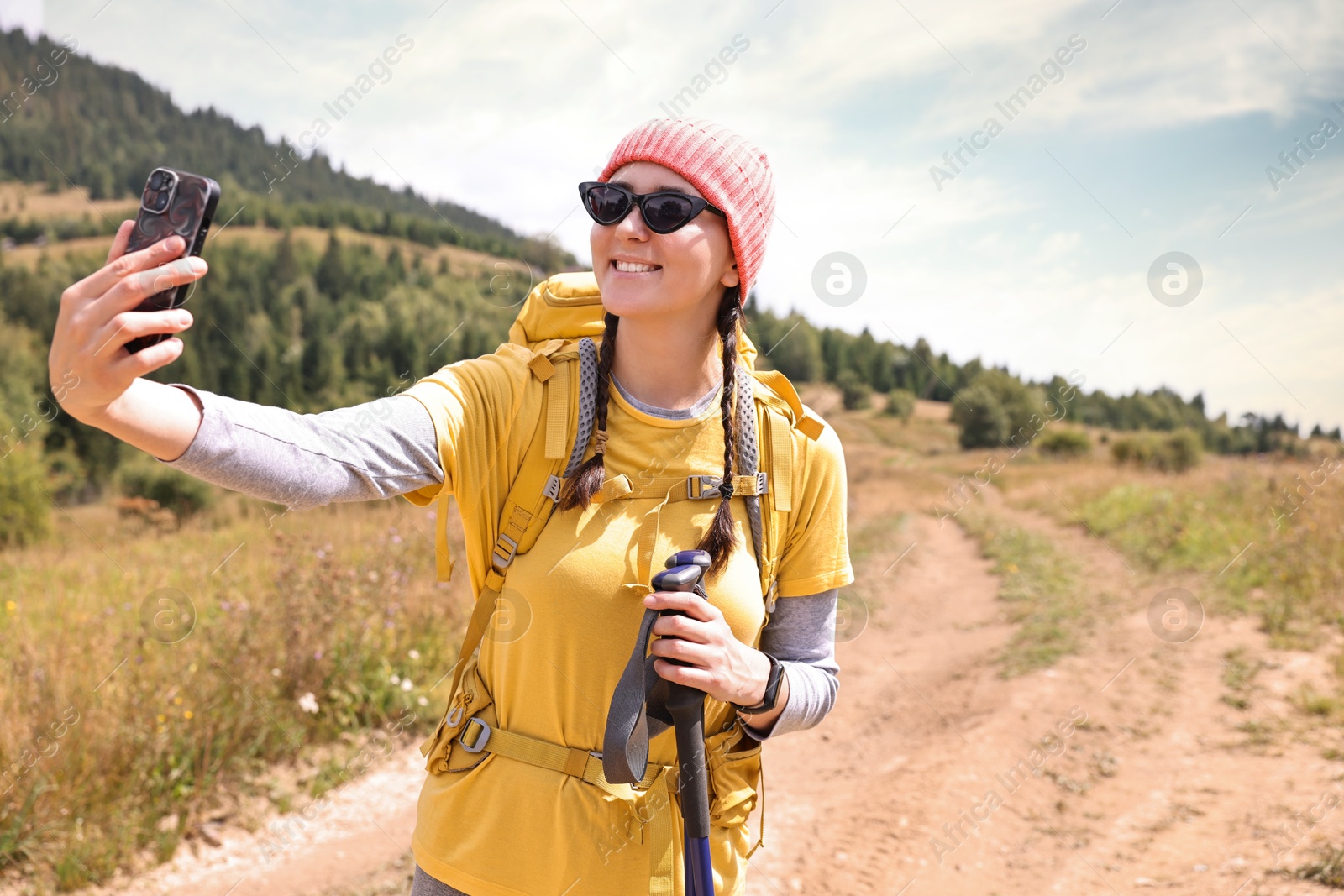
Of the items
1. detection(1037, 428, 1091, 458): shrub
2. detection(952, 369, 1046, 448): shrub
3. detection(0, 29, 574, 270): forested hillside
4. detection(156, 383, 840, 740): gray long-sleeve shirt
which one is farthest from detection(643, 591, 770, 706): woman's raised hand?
detection(0, 29, 574, 270): forested hillside

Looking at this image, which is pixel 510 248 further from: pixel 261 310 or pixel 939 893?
pixel 939 893

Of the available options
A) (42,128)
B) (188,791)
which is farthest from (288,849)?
(42,128)

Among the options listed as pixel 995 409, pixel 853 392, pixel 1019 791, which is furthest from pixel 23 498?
pixel 853 392

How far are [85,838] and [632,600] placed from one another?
11.7 ft

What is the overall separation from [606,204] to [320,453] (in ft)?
2.46

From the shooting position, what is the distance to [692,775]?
1.46 meters

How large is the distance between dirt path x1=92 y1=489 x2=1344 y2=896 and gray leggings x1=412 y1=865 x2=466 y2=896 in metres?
2.70

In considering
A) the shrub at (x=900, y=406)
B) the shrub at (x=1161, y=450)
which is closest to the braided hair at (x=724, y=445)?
the shrub at (x=1161, y=450)

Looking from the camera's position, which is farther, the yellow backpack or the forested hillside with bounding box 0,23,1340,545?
the forested hillside with bounding box 0,23,1340,545

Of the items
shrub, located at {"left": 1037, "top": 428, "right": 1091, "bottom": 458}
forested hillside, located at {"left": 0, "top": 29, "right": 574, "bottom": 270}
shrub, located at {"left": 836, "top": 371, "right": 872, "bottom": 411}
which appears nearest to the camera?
shrub, located at {"left": 1037, "top": 428, "right": 1091, "bottom": 458}

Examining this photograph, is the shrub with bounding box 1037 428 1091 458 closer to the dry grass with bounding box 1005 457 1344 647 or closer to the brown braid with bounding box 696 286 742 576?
the dry grass with bounding box 1005 457 1344 647

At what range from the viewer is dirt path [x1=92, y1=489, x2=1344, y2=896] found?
4.02 m

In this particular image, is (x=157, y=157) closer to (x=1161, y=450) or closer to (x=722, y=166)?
(x=1161, y=450)

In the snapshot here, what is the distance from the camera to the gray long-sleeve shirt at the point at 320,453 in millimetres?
1076
